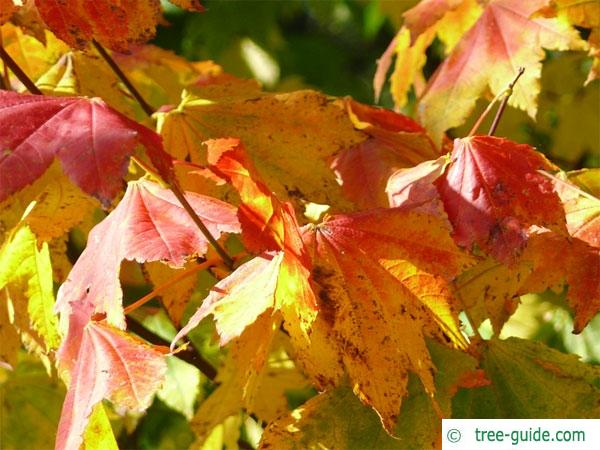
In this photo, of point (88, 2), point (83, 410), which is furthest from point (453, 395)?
point (88, 2)

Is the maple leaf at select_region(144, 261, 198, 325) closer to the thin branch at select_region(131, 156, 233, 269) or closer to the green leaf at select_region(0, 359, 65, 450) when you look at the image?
the thin branch at select_region(131, 156, 233, 269)

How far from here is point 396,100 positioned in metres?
1.45

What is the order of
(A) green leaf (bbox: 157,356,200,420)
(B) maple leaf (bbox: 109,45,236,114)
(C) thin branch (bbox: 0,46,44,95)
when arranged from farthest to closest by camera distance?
1. (B) maple leaf (bbox: 109,45,236,114)
2. (A) green leaf (bbox: 157,356,200,420)
3. (C) thin branch (bbox: 0,46,44,95)

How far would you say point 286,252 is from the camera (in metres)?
0.88

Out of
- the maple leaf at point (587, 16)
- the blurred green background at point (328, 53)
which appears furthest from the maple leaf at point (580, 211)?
the blurred green background at point (328, 53)

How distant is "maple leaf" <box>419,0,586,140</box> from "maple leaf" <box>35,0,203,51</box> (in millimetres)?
423

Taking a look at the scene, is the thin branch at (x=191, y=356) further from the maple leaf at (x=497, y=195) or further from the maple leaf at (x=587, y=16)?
the maple leaf at (x=587, y=16)

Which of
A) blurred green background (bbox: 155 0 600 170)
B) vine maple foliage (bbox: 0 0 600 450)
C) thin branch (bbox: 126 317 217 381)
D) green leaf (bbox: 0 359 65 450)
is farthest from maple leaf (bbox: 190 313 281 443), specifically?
blurred green background (bbox: 155 0 600 170)

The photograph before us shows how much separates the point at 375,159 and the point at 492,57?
279mm

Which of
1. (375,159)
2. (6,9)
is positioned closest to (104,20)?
(6,9)

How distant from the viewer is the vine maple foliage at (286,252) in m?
0.88

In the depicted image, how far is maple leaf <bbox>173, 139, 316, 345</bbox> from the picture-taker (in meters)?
0.85

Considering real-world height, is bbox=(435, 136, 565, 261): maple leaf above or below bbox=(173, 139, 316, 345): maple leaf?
below

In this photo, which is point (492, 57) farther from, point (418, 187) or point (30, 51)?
point (30, 51)
